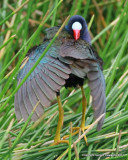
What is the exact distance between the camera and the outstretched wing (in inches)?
56.4

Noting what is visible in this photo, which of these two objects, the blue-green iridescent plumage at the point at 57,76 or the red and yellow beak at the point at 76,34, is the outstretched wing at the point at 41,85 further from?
the red and yellow beak at the point at 76,34

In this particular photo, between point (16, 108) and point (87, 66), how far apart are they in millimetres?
399

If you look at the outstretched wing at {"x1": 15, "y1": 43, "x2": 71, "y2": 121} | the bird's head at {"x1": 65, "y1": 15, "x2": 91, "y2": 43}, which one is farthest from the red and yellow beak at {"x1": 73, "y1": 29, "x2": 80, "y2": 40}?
the outstretched wing at {"x1": 15, "y1": 43, "x2": 71, "y2": 121}

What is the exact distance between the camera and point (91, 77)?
163cm

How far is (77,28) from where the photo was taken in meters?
2.04

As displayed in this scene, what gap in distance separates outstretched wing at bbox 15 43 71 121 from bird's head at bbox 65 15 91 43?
262 mm

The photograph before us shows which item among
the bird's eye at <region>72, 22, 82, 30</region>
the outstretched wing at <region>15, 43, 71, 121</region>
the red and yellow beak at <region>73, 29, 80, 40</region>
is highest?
the bird's eye at <region>72, 22, 82, 30</region>

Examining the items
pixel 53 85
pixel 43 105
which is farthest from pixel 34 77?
pixel 43 105

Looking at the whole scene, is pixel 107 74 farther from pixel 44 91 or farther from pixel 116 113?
pixel 44 91

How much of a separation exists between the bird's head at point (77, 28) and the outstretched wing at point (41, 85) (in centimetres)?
26

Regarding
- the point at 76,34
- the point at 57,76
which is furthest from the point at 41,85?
the point at 76,34

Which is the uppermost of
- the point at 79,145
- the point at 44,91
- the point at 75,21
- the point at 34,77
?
the point at 75,21

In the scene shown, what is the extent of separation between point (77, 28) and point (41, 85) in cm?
60

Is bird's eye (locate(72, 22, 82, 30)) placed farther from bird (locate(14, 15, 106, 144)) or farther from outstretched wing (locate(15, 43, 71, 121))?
outstretched wing (locate(15, 43, 71, 121))
